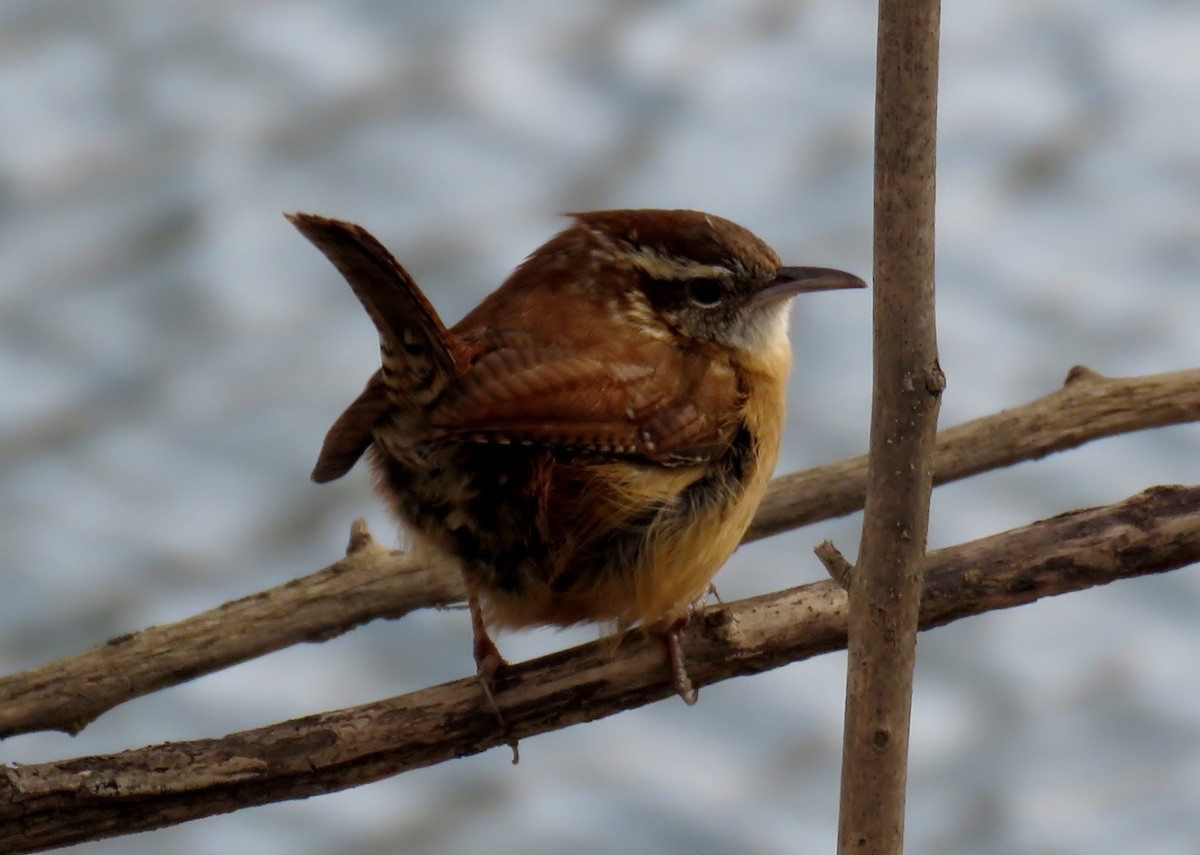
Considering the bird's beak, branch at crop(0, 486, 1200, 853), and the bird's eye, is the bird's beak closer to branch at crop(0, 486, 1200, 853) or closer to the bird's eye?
the bird's eye

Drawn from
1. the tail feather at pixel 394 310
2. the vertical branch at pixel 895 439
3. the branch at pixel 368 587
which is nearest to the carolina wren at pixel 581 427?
the tail feather at pixel 394 310

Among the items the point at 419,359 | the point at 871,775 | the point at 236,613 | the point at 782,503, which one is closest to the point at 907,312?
the point at 871,775

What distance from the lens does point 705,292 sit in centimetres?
348

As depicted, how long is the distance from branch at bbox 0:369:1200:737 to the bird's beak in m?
0.41

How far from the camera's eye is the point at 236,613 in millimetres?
3533

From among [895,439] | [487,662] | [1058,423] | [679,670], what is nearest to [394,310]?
[487,662]

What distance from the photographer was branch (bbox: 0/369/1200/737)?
11.2 ft

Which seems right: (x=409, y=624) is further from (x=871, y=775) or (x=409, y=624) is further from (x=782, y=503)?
(x=871, y=775)

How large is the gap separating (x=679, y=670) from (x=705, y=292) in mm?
828

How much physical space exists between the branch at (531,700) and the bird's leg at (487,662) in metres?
0.02

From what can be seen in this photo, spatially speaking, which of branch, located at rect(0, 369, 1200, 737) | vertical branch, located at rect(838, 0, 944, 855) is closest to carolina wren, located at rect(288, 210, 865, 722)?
branch, located at rect(0, 369, 1200, 737)

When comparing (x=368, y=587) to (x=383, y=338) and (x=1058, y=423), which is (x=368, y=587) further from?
(x=1058, y=423)

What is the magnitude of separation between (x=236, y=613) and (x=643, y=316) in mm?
A: 1011

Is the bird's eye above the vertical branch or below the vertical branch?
above
